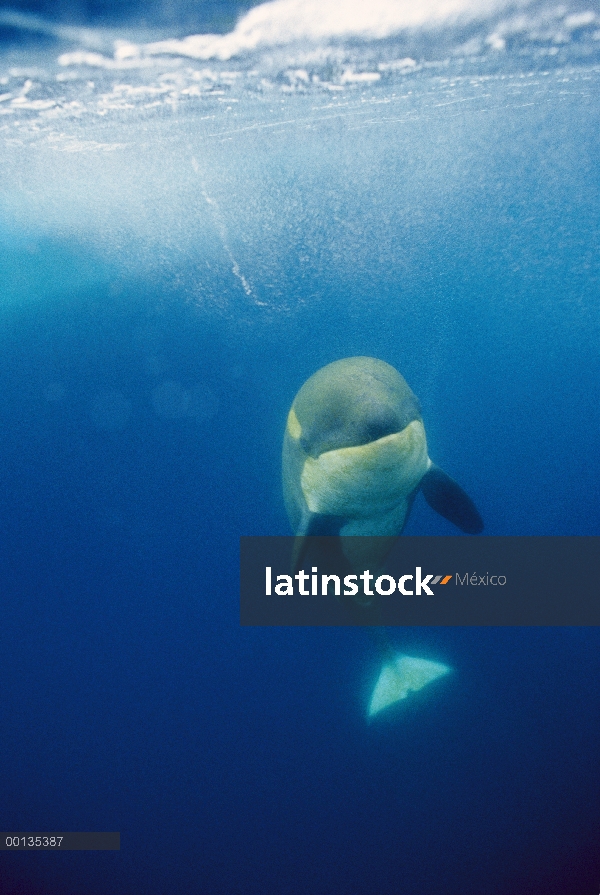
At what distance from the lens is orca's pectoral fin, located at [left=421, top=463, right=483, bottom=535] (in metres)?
5.19

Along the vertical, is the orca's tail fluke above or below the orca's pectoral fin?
below

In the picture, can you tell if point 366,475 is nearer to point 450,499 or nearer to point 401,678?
point 450,499

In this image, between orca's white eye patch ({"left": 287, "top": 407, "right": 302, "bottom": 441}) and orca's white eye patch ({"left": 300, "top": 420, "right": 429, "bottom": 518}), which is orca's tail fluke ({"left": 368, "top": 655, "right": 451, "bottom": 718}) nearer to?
orca's white eye patch ({"left": 300, "top": 420, "right": 429, "bottom": 518})

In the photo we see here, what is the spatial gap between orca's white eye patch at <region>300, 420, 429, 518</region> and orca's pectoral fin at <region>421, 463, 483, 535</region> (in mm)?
413

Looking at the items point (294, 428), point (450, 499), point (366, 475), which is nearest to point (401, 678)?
point (450, 499)

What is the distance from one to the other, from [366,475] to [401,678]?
3.72m

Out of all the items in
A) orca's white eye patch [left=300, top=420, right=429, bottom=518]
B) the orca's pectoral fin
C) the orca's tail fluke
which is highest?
the orca's pectoral fin

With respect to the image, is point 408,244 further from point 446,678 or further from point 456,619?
point 446,678

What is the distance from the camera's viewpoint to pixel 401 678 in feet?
20.1

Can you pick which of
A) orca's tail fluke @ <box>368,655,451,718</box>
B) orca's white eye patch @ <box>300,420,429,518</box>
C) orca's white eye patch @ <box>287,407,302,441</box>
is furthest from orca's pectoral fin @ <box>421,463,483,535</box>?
orca's tail fluke @ <box>368,655,451,718</box>

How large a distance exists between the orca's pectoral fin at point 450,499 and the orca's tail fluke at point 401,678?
2.00 m

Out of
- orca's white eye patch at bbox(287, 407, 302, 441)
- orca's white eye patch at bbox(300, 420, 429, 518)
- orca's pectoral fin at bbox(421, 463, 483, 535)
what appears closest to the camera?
orca's white eye patch at bbox(300, 420, 429, 518)

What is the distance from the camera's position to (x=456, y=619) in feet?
23.7

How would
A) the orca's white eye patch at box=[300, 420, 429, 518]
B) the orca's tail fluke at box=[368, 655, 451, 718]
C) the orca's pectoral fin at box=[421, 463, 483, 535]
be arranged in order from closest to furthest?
1. the orca's white eye patch at box=[300, 420, 429, 518]
2. the orca's pectoral fin at box=[421, 463, 483, 535]
3. the orca's tail fluke at box=[368, 655, 451, 718]
